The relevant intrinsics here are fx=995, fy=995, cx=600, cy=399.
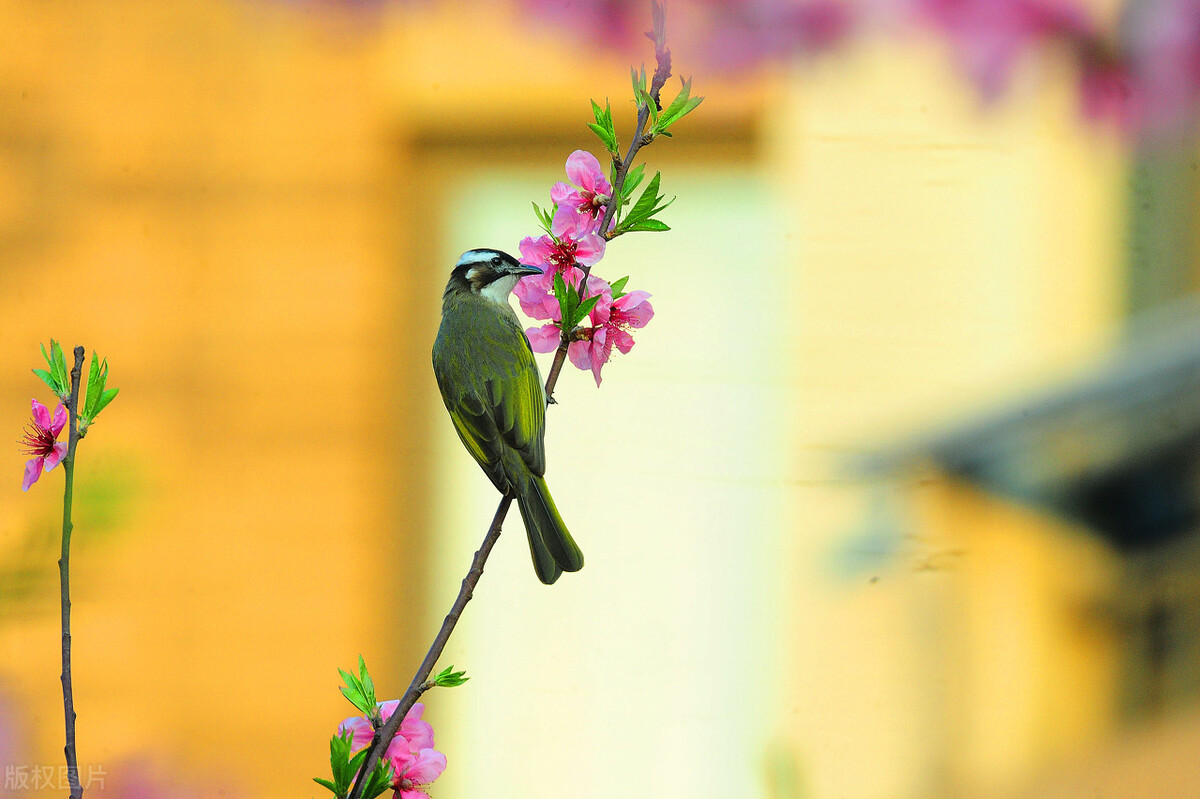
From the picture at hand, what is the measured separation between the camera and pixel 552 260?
0.64 m

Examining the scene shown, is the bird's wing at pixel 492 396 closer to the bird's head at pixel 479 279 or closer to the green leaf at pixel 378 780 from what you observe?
the bird's head at pixel 479 279

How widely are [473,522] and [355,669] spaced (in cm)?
35

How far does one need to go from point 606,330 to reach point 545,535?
223 mm

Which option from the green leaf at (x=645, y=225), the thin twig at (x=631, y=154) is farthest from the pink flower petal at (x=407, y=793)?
the green leaf at (x=645, y=225)

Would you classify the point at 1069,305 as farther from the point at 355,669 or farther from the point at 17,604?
the point at 17,604

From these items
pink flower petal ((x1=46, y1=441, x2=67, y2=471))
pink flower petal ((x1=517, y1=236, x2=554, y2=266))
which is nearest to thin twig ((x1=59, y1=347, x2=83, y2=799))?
pink flower petal ((x1=46, y1=441, x2=67, y2=471))

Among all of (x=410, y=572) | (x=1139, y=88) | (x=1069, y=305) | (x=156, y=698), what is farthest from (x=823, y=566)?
(x=156, y=698)

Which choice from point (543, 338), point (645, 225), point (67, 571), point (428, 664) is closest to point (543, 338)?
point (543, 338)

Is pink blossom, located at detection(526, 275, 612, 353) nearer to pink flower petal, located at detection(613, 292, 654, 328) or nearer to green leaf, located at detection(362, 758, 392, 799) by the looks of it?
pink flower petal, located at detection(613, 292, 654, 328)

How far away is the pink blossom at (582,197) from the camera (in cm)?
63

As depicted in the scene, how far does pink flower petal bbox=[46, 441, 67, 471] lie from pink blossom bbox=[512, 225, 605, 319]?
0.97 ft

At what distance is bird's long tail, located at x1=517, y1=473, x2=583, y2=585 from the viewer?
77 cm

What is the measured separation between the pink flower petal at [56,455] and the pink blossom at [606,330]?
0.31m

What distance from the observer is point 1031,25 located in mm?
1844
